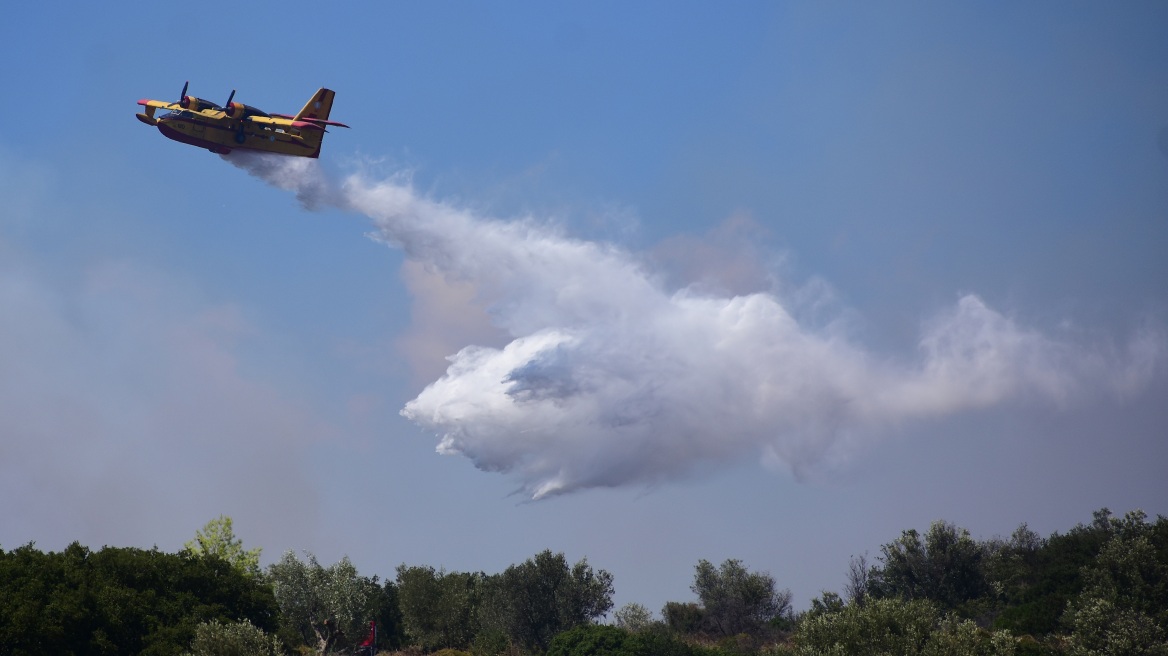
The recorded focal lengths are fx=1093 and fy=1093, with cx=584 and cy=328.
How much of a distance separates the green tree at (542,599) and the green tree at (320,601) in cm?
1749

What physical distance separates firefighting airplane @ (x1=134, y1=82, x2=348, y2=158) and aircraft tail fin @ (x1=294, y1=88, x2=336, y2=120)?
3.69 metres

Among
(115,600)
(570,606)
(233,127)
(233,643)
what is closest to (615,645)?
(570,606)

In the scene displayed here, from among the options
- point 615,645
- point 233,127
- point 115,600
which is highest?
point 233,127

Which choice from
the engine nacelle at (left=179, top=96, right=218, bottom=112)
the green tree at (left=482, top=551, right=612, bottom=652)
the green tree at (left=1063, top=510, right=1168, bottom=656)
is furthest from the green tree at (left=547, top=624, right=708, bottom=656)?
the engine nacelle at (left=179, top=96, right=218, bottom=112)

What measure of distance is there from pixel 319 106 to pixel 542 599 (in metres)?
44.5

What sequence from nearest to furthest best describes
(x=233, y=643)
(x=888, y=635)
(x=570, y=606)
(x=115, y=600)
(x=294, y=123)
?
(x=233, y=643) → (x=888, y=635) → (x=115, y=600) → (x=294, y=123) → (x=570, y=606)

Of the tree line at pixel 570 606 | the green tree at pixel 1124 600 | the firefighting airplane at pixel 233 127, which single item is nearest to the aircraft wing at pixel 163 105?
the firefighting airplane at pixel 233 127

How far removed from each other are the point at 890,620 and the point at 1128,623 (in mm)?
19664

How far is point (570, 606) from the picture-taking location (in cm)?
9275

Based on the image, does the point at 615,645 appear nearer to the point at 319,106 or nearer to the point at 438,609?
the point at 438,609

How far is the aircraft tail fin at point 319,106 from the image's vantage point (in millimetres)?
84875

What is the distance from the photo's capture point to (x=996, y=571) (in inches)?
4166

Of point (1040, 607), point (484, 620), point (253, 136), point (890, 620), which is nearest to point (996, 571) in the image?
point (1040, 607)

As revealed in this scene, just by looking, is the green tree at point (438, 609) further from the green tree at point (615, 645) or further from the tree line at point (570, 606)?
the green tree at point (615, 645)
